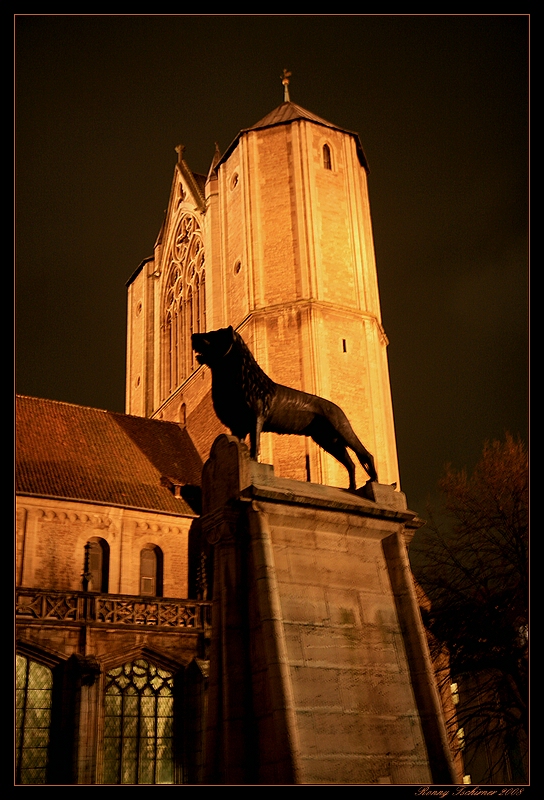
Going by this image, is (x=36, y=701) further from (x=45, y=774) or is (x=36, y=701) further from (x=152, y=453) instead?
(x=152, y=453)

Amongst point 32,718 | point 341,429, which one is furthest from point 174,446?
point 341,429

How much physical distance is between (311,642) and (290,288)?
1094 inches

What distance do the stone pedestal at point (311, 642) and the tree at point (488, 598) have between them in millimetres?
8831

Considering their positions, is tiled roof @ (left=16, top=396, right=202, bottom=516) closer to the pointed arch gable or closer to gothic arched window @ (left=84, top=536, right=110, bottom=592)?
gothic arched window @ (left=84, top=536, right=110, bottom=592)

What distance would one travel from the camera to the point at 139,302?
155ft

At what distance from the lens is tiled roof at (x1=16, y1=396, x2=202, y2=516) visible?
2864 centimetres

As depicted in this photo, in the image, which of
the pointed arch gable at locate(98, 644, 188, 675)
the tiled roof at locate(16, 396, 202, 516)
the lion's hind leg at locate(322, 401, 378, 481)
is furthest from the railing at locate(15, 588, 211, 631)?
the lion's hind leg at locate(322, 401, 378, 481)

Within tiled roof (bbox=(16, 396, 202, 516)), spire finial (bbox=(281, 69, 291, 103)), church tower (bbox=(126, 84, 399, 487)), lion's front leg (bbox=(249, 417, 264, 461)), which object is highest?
spire finial (bbox=(281, 69, 291, 103))

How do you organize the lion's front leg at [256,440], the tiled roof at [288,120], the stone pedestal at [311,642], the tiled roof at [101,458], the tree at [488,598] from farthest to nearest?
the tiled roof at [288,120] → the tiled roof at [101,458] → the tree at [488,598] → the lion's front leg at [256,440] → the stone pedestal at [311,642]

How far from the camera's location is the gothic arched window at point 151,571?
93.5ft

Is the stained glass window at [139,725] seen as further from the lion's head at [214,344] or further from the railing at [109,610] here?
the lion's head at [214,344]

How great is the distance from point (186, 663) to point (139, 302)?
2743 centimetres

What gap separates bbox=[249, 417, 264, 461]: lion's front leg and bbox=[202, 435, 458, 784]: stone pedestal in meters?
0.27

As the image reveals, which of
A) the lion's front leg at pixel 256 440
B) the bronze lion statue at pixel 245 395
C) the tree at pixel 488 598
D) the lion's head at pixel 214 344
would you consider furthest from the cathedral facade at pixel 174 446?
the lion's head at pixel 214 344
